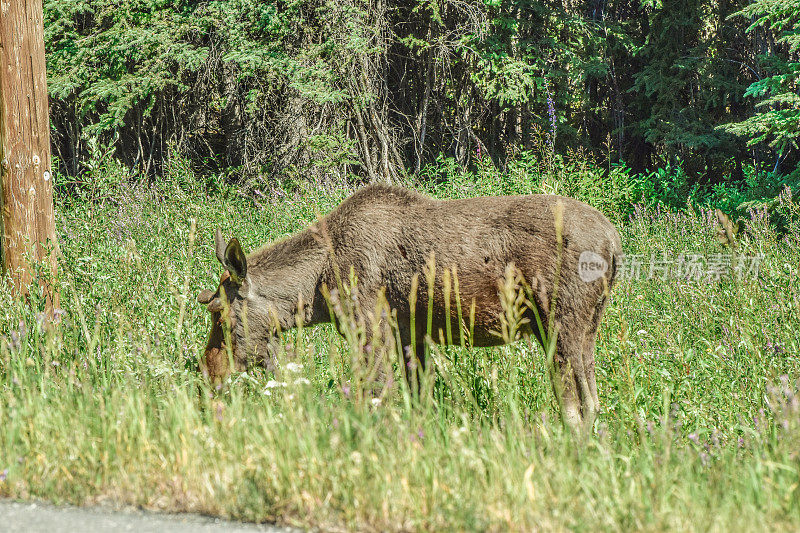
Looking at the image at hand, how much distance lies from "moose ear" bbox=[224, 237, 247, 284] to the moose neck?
0.12m

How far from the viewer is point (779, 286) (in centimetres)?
628

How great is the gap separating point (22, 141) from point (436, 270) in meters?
3.85

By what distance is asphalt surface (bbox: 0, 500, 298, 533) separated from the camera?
3182 millimetres

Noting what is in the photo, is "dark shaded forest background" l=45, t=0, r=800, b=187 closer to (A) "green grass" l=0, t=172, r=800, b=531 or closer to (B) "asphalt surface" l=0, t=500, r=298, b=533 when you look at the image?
(A) "green grass" l=0, t=172, r=800, b=531

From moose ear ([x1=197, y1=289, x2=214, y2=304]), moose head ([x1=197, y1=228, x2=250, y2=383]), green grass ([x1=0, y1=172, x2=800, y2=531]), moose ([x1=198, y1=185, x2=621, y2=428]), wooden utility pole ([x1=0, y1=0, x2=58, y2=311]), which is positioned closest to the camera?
green grass ([x1=0, y1=172, x2=800, y2=531])

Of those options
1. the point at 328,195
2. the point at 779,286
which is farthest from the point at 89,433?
the point at 328,195

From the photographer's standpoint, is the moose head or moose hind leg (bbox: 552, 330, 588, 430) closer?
moose hind leg (bbox: 552, 330, 588, 430)

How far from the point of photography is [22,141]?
6711 mm

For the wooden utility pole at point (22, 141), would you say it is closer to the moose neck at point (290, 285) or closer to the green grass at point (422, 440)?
the green grass at point (422, 440)

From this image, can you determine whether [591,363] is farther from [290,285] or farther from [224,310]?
[224,310]

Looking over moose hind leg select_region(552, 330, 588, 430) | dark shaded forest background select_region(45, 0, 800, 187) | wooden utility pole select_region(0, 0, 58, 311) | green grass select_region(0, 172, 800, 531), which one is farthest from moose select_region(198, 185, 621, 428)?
dark shaded forest background select_region(45, 0, 800, 187)

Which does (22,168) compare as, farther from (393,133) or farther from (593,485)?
(393,133)

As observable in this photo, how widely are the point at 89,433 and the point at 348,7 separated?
10161mm

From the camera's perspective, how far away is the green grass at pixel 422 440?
311cm
